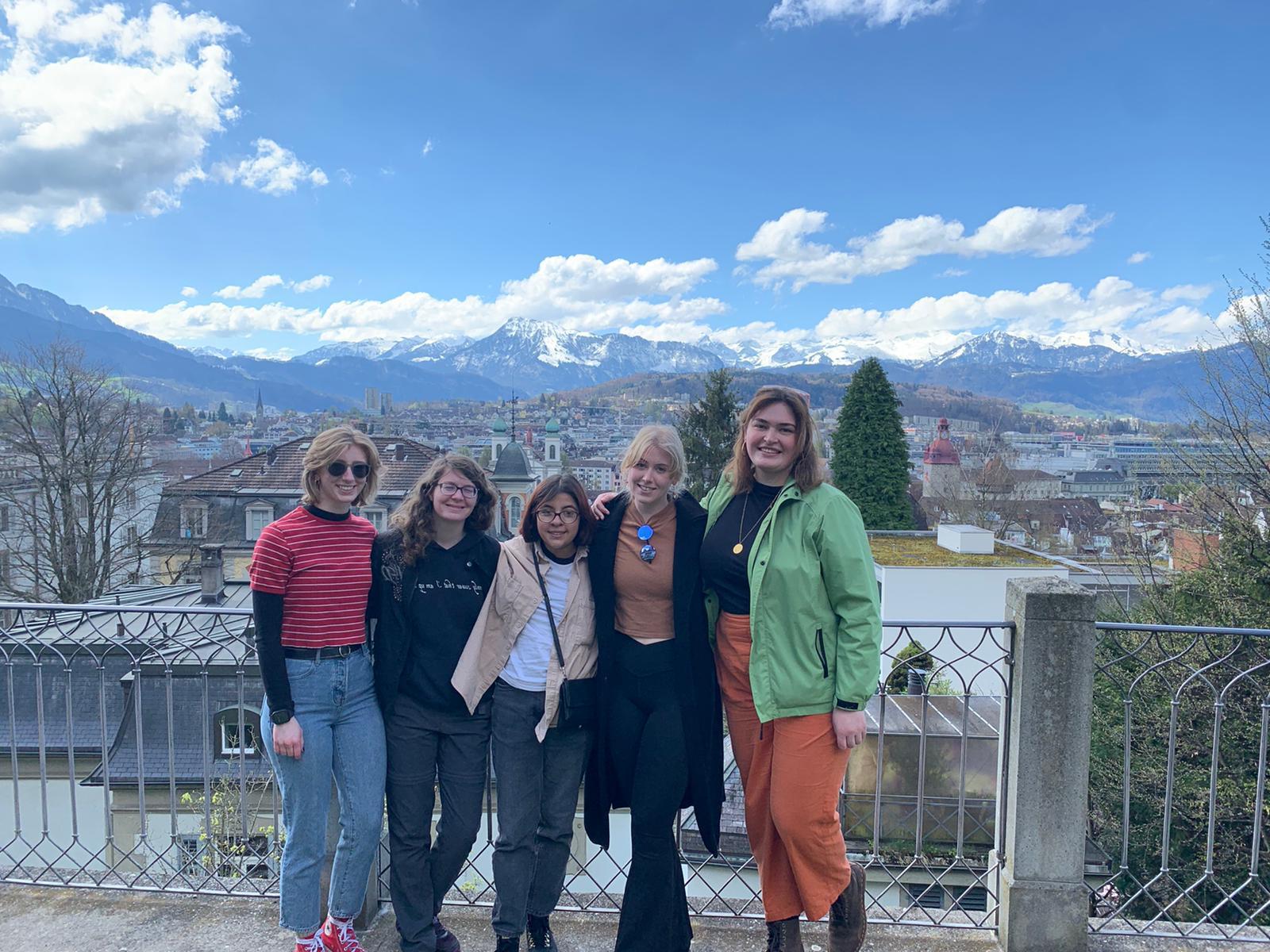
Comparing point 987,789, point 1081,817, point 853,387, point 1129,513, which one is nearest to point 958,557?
point 1129,513

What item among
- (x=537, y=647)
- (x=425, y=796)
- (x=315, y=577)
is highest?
(x=315, y=577)

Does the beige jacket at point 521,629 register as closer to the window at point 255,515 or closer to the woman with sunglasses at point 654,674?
the woman with sunglasses at point 654,674

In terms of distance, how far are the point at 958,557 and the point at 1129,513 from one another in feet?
23.5

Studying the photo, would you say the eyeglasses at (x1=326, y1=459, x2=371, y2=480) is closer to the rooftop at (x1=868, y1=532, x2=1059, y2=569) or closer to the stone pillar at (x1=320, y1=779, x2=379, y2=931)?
the stone pillar at (x1=320, y1=779, x2=379, y2=931)

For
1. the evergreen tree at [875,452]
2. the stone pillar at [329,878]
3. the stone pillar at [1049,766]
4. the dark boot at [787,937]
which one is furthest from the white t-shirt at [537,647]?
the evergreen tree at [875,452]

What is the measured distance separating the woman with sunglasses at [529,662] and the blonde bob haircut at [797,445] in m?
0.60

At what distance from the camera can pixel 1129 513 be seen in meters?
23.9

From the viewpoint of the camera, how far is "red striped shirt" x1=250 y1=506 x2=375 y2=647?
284cm

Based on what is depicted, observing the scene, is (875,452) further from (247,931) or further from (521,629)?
(247,931)

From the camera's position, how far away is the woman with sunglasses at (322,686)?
9.37 feet

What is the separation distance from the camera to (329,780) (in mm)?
2973

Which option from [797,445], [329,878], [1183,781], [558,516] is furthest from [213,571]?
[797,445]

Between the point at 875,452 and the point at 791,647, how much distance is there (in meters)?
33.3

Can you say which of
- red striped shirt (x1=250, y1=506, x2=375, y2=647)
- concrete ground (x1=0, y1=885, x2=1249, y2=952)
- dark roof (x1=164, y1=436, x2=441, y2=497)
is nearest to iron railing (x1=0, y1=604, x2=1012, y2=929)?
concrete ground (x1=0, y1=885, x2=1249, y2=952)
